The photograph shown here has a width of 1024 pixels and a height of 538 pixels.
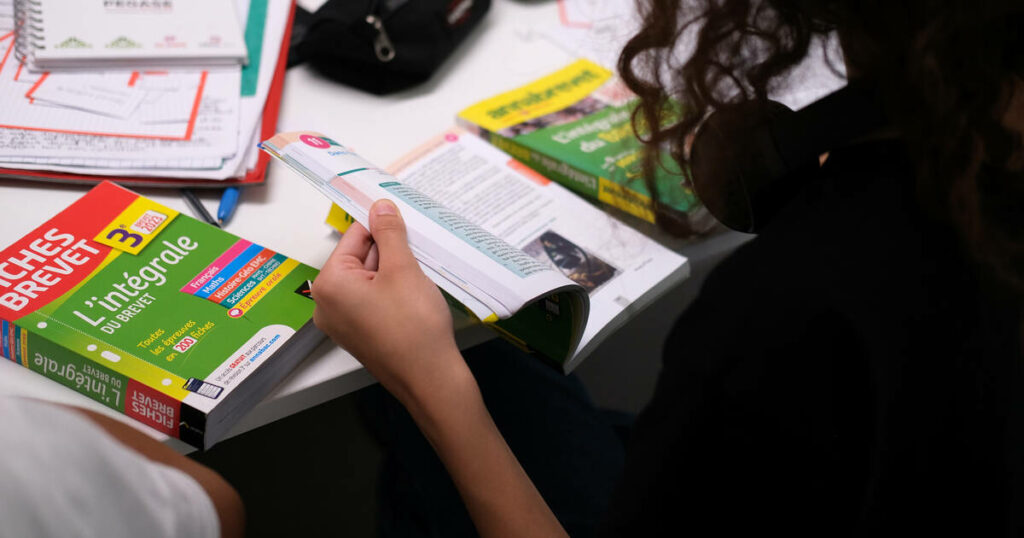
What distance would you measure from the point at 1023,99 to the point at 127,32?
0.91 metres

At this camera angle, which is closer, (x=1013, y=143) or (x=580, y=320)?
(x=1013, y=143)

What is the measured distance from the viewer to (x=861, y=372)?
1.66 feet

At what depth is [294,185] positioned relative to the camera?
875 mm

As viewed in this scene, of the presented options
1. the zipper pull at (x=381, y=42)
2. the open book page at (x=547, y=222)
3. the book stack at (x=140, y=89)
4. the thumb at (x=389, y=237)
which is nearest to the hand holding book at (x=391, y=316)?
the thumb at (x=389, y=237)

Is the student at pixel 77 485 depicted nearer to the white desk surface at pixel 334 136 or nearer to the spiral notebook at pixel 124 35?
the white desk surface at pixel 334 136

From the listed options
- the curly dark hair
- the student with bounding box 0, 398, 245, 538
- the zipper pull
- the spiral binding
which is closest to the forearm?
the student with bounding box 0, 398, 245, 538

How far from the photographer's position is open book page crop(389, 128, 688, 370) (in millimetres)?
777

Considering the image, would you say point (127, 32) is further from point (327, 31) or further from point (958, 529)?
point (958, 529)

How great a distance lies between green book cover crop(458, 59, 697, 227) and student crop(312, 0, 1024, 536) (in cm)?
28

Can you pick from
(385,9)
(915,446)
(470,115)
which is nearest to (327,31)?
(385,9)

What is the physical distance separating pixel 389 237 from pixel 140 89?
449mm

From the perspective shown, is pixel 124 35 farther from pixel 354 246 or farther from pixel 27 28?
pixel 354 246

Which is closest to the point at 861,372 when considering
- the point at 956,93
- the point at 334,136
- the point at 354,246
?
Answer: the point at 956,93

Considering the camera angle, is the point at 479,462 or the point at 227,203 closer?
the point at 479,462
